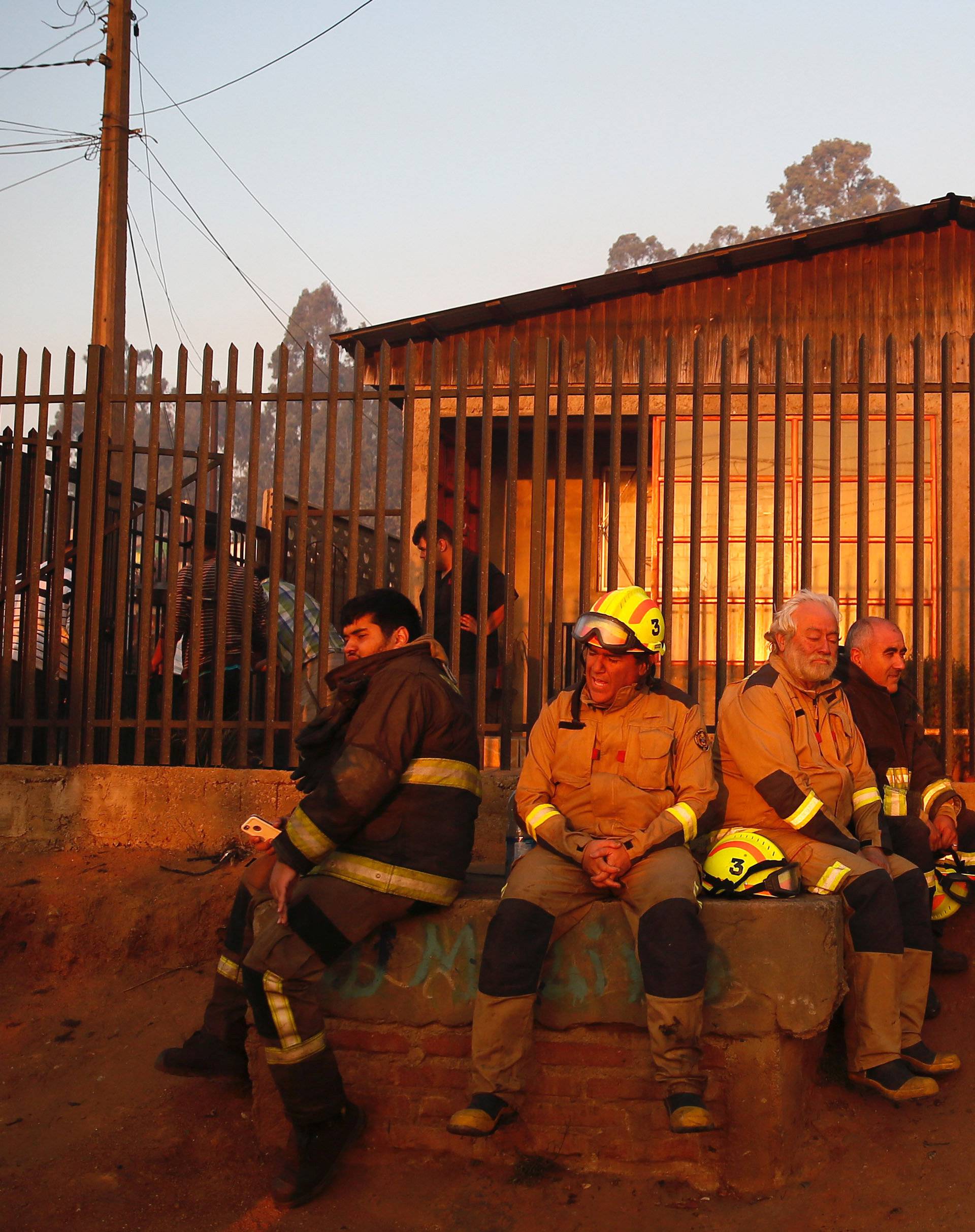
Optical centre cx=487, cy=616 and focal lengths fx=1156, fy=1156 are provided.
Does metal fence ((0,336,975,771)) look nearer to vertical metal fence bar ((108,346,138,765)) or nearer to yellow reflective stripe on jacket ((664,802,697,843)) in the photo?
vertical metal fence bar ((108,346,138,765))

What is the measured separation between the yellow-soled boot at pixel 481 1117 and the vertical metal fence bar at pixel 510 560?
2.35 metres

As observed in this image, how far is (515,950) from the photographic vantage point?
392 cm

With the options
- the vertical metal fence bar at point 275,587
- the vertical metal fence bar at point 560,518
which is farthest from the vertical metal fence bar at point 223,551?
the vertical metal fence bar at point 560,518

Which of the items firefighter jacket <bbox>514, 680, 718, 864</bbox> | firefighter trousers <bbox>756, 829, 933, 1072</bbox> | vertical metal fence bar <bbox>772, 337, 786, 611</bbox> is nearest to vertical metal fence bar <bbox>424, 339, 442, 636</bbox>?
vertical metal fence bar <bbox>772, 337, 786, 611</bbox>

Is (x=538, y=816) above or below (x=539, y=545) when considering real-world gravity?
below

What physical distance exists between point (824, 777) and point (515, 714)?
2.98 meters

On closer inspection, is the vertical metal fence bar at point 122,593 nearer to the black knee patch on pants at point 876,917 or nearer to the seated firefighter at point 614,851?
the seated firefighter at point 614,851

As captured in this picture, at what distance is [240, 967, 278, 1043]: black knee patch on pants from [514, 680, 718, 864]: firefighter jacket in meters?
1.10

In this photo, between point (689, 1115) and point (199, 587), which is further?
point (199, 587)

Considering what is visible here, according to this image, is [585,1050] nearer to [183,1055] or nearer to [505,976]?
[505,976]

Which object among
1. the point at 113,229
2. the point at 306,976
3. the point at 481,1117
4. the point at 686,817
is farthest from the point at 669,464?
the point at 113,229

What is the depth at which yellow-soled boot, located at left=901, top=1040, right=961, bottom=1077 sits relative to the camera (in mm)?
4262

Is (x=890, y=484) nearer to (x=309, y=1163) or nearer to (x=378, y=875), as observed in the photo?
(x=378, y=875)

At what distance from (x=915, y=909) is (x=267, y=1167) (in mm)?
2650
